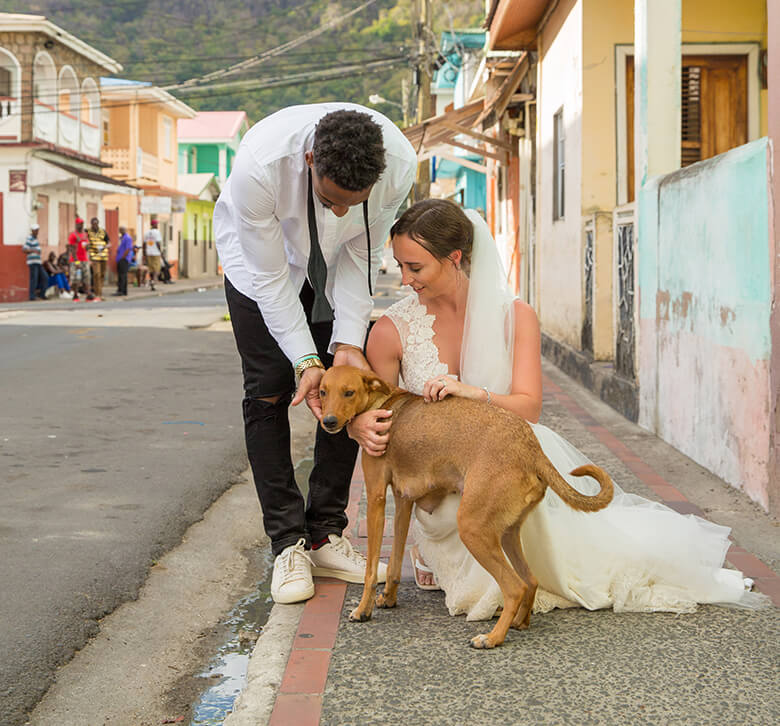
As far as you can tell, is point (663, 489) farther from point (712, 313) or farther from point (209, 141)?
point (209, 141)

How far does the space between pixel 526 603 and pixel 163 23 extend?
2168 inches

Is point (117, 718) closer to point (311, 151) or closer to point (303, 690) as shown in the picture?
point (303, 690)

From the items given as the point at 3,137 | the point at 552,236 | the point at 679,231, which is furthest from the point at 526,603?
the point at 3,137

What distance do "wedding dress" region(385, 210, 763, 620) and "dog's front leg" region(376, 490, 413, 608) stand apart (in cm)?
11

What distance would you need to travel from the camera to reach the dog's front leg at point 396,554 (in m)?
3.68

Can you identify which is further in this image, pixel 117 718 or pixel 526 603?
pixel 526 603

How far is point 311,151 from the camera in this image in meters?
3.46

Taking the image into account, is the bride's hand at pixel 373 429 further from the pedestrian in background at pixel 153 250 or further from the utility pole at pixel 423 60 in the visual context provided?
the pedestrian in background at pixel 153 250

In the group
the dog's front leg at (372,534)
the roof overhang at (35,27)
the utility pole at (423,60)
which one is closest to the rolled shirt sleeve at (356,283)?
the dog's front leg at (372,534)

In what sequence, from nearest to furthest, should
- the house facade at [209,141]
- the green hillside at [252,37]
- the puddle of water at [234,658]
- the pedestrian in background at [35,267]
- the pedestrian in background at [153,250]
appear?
the puddle of water at [234,658]
the pedestrian in background at [35,267]
the pedestrian in background at [153,250]
the green hillside at [252,37]
the house facade at [209,141]

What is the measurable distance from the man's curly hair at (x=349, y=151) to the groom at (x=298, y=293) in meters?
0.07

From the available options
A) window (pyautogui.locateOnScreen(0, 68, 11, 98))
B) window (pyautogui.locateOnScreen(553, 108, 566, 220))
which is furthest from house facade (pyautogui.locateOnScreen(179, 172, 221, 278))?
window (pyautogui.locateOnScreen(553, 108, 566, 220))

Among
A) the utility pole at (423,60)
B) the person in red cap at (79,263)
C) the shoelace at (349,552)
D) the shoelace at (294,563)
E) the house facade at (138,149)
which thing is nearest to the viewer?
the shoelace at (294,563)

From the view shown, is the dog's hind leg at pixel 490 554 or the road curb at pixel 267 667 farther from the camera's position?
the dog's hind leg at pixel 490 554
